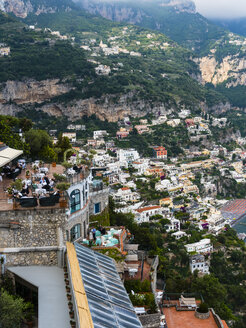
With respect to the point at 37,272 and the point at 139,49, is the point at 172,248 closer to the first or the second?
the point at 37,272

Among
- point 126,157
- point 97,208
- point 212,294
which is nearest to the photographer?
point 97,208

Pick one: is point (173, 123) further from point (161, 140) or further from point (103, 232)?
point (103, 232)

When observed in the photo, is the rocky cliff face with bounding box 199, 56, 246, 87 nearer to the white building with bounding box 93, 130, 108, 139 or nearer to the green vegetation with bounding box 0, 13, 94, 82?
the green vegetation with bounding box 0, 13, 94, 82

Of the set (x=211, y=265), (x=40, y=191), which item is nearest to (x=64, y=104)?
(x=211, y=265)

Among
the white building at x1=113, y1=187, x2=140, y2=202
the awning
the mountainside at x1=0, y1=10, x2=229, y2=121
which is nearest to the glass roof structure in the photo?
the awning

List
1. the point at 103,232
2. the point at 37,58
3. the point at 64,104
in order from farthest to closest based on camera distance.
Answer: the point at 37,58 → the point at 64,104 → the point at 103,232

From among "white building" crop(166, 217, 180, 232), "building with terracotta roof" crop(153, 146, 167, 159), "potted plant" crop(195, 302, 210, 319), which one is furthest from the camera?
"building with terracotta roof" crop(153, 146, 167, 159)

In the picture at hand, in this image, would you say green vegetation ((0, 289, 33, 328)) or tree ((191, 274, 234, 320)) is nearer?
green vegetation ((0, 289, 33, 328))

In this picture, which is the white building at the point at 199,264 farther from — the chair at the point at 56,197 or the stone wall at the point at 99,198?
Result: the chair at the point at 56,197
